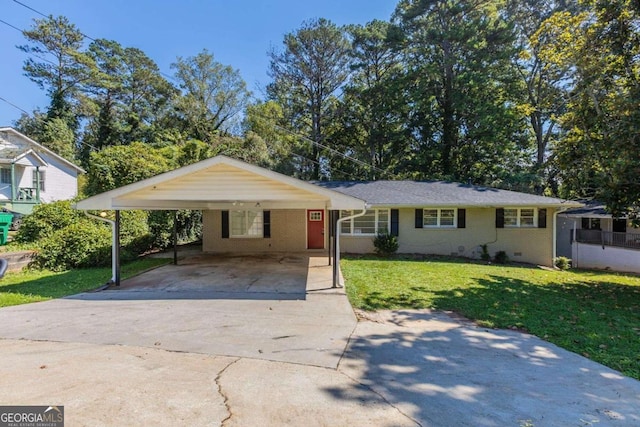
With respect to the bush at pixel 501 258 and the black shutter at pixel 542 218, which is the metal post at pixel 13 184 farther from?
the black shutter at pixel 542 218

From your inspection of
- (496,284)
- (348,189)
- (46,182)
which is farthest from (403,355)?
(46,182)

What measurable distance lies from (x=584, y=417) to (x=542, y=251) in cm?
1259

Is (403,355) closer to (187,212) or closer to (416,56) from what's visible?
(187,212)

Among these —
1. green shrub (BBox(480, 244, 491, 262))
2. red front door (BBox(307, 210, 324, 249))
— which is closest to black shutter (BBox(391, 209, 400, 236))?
red front door (BBox(307, 210, 324, 249))

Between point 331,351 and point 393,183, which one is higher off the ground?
point 393,183

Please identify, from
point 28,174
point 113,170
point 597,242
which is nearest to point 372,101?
point 597,242

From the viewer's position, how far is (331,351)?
425 centimetres

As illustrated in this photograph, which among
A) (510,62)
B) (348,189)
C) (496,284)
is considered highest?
(510,62)

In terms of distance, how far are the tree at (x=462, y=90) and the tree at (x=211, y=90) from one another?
1452 cm

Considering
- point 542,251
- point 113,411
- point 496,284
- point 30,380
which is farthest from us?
point 542,251

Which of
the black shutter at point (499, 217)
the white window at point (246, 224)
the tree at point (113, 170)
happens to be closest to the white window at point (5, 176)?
the tree at point (113, 170)

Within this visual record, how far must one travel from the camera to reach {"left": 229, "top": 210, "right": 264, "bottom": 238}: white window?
14.3m

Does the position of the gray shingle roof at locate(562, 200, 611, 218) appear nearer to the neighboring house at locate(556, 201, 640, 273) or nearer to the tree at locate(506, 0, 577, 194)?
the neighboring house at locate(556, 201, 640, 273)

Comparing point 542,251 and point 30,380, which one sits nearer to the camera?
point 30,380
